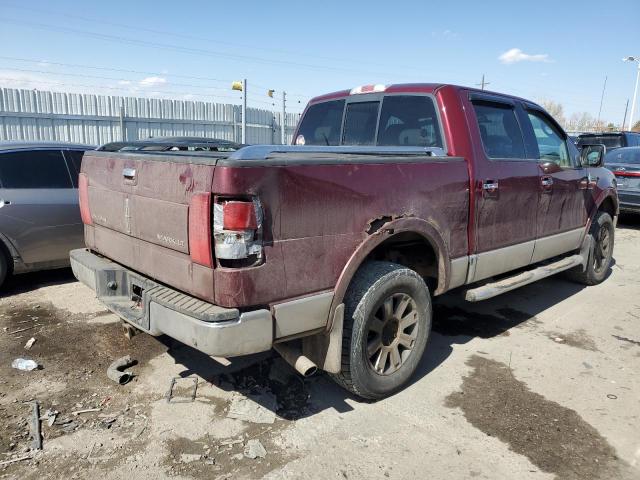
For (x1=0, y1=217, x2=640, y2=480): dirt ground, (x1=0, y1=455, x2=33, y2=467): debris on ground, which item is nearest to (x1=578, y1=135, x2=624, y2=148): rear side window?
(x1=0, y1=217, x2=640, y2=480): dirt ground

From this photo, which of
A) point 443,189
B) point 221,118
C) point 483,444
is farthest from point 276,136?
point 483,444

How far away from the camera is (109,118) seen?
12297 mm

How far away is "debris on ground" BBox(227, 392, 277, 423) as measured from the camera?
3012 mm

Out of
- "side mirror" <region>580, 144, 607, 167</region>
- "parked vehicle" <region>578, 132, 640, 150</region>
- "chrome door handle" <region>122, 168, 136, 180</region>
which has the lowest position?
"chrome door handle" <region>122, 168, 136, 180</region>

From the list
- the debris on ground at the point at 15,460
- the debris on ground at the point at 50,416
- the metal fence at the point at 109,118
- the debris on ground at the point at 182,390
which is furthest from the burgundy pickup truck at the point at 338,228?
the metal fence at the point at 109,118

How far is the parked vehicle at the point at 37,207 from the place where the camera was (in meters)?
5.10

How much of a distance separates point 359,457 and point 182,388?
1.37 m

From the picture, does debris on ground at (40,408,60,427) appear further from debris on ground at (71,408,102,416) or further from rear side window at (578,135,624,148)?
rear side window at (578,135,624,148)

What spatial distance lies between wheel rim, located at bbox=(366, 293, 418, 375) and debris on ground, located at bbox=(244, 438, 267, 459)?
851 mm

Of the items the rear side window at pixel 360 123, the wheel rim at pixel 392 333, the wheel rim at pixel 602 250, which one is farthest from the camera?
the wheel rim at pixel 602 250

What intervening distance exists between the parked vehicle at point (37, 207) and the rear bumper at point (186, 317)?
2553 millimetres

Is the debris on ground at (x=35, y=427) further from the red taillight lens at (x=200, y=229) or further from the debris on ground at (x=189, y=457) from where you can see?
the red taillight lens at (x=200, y=229)

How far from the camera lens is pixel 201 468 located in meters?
2.54

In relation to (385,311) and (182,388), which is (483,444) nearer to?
(385,311)
